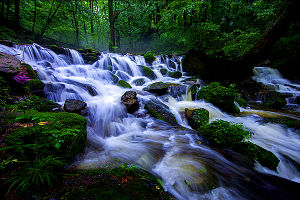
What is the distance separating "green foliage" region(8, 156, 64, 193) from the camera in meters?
1.39

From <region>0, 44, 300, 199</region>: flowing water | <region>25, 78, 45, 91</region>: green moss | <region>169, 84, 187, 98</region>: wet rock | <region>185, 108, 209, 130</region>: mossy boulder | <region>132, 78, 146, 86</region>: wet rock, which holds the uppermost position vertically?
<region>132, 78, 146, 86</region>: wet rock

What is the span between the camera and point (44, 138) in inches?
83.6

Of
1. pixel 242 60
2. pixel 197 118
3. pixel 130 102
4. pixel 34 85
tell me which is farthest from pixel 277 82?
pixel 34 85

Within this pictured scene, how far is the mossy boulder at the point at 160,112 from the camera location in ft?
16.6

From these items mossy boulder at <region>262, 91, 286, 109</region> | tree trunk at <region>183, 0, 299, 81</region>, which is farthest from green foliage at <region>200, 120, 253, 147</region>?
tree trunk at <region>183, 0, 299, 81</region>

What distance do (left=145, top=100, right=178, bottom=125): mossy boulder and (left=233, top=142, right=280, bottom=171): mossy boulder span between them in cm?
223

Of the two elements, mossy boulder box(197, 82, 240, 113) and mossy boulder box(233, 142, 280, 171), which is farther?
mossy boulder box(197, 82, 240, 113)

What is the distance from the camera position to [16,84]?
162 inches

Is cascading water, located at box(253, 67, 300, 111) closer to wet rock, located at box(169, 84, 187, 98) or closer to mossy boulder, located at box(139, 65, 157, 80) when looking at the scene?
wet rock, located at box(169, 84, 187, 98)

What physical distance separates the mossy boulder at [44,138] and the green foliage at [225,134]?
311 cm

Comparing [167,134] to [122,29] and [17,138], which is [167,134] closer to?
[17,138]

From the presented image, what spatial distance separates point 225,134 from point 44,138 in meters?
3.80

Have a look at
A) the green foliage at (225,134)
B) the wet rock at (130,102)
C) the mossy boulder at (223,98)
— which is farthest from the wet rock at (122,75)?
the green foliage at (225,134)

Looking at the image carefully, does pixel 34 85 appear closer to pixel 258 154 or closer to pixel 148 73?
pixel 258 154
